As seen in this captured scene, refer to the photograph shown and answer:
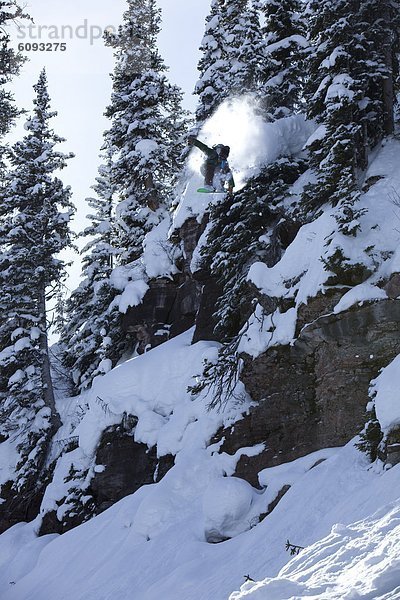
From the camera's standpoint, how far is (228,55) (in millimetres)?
27844

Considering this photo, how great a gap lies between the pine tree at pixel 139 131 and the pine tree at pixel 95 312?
166cm

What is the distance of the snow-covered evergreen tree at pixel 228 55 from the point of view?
82.8 ft

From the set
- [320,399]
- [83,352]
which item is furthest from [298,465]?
[83,352]

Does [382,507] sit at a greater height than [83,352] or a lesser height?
lesser

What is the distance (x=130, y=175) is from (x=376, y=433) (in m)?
20.9

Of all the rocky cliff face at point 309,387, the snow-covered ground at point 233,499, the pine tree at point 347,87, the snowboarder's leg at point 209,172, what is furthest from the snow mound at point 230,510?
the snowboarder's leg at point 209,172

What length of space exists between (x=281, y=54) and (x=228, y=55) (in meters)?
2.84

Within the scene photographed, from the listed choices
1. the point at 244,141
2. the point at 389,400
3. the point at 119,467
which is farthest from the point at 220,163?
the point at 389,400

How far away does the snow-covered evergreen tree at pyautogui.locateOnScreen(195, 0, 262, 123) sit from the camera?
994 inches

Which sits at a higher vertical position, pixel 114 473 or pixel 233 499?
pixel 114 473

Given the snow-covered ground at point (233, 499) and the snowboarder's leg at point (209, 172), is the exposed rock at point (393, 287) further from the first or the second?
the snowboarder's leg at point (209, 172)

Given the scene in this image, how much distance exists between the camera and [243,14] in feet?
89.4

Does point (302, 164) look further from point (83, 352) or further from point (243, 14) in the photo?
point (83, 352)

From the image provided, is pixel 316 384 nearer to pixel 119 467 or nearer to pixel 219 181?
pixel 219 181
